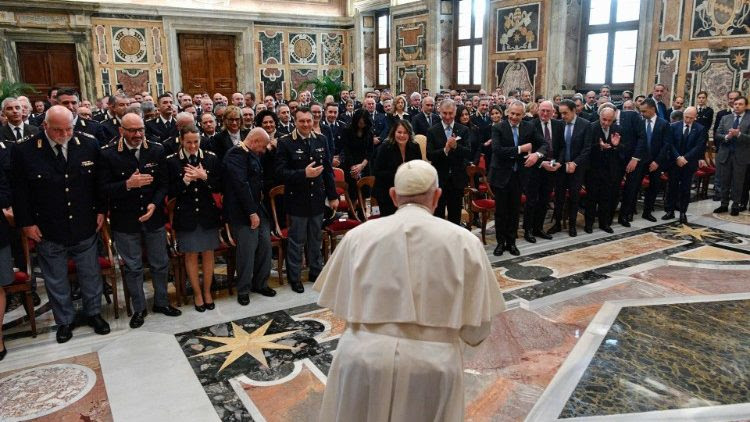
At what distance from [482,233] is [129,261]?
154 inches

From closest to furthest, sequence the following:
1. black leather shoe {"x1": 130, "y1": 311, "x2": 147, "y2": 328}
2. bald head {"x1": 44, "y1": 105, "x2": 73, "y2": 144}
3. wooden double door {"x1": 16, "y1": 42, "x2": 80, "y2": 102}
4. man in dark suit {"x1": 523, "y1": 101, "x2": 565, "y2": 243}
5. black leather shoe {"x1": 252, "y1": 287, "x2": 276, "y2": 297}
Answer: bald head {"x1": 44, "y1": 105, "x2": 73, "y2": 144}, black leather shoe {"x1": 130, "y1": 311, "x2": 147, "y2": 328}, black leather shoe {"x1": 252, "y1": 287, "x2": 276, "y2": 297}, man in dark suit {"x1": 523, "y1": 101, "x2": 565, "y2": 243}, wooden double door {"x1": 16, "y1": 42, "x2": 80, "y2": 102}

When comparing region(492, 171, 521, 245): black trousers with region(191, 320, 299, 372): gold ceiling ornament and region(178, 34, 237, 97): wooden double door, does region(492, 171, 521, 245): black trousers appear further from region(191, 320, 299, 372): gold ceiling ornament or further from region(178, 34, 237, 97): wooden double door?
region(178, 34, 237, 97): wooden double door

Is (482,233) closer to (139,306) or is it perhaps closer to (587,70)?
(139,306)

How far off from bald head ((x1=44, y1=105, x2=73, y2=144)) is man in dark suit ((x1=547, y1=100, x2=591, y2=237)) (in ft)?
16.3

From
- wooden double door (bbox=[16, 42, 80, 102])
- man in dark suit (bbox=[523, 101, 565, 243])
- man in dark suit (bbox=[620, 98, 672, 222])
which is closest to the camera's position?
man in dark suit (bbox=[523, 101, 565, 243])

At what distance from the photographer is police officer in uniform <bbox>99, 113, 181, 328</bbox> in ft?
13.7

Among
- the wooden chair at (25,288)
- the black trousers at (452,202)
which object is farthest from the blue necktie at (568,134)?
the wooden chair at (25,288)

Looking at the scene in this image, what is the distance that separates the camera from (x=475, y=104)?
10.4 meters

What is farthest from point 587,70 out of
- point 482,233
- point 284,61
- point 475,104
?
point 284,61

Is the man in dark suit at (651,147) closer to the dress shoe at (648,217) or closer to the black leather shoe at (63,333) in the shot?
the dress shoe at (648,217)

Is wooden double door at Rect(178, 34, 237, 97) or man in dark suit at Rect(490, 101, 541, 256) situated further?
wooden double door at Rect(178, 34, 237, 97)

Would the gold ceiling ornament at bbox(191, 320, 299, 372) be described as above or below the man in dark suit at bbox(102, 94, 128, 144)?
below

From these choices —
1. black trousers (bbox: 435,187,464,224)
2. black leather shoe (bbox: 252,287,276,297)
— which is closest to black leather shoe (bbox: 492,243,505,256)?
black trousers (bbox: 435,187,464,224)

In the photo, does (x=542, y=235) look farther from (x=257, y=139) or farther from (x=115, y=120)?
(x=115, y=120)
